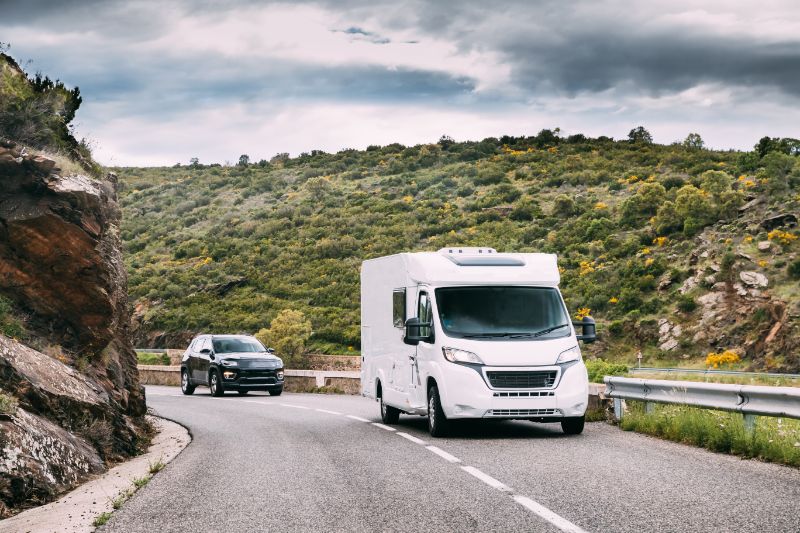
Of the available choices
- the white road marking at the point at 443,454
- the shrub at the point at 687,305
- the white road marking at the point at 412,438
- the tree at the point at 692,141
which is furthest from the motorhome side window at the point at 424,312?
the tree at the point at 692,141

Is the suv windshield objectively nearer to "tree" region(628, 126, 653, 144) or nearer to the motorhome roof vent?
the motorhome roof vent

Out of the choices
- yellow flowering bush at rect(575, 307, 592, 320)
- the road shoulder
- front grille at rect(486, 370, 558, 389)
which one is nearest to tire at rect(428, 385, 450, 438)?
front grille at rect(486, 370, 558, 389)

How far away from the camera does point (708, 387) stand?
484 inches

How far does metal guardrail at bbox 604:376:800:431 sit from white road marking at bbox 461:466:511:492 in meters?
3.48

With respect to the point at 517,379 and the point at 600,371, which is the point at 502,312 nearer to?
the point at 517,379

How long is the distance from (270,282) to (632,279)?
21.7 meters

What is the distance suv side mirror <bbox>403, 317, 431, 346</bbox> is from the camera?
44.8 feet

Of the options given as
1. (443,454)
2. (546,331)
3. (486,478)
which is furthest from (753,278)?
(486,478)

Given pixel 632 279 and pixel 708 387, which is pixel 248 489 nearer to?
pixel 708 387

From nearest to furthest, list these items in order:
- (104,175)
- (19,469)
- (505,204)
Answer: (19,469) < (104,175) < (505,204)

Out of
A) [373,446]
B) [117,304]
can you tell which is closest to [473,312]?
[373,446]

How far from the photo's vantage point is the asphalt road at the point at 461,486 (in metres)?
7.12

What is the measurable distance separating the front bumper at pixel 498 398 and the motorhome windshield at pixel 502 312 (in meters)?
0.76

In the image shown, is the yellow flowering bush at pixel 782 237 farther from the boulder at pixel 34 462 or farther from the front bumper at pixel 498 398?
the boulder at pixel 34 462
